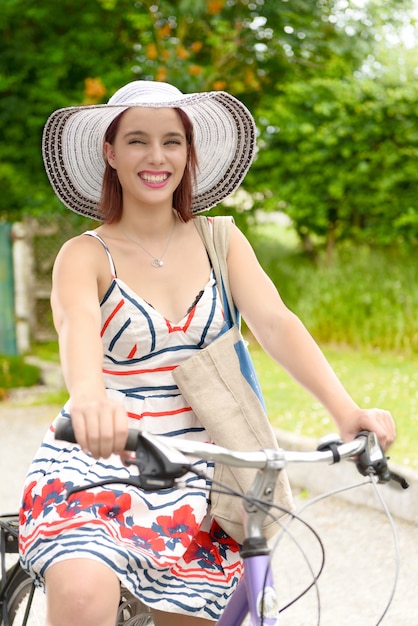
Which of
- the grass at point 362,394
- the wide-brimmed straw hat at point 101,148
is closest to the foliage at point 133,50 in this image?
the grass at point 362,394

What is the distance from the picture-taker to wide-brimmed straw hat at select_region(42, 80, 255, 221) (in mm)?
2723

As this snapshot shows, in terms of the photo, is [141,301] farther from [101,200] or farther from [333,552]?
[333,552]

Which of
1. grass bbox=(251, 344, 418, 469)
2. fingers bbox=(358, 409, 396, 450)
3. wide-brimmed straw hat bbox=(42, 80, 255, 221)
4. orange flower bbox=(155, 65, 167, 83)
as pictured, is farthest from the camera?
orange flower bbox=(155, 65, 167, 83)

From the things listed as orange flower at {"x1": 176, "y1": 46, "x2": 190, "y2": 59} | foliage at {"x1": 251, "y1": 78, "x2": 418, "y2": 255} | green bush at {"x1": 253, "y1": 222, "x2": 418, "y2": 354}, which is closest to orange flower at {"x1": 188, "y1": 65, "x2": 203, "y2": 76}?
orange flower at {"x1": 176, "y1": 46, "x2": 190, "y2": 59}

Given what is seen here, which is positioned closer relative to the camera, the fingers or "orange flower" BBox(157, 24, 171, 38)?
the fingers

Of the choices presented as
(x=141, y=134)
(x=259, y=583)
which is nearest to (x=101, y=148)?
(x=141, y=134)

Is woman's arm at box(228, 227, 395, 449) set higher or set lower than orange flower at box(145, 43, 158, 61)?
lower

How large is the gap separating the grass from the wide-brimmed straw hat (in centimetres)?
304

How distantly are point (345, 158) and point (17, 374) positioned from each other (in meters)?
4.59

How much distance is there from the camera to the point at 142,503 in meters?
2.35

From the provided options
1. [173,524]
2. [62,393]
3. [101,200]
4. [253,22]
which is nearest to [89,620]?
[173,524]

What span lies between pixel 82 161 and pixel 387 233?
9.29m

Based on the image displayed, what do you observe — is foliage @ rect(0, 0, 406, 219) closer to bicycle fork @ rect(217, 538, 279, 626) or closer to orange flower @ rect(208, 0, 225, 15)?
orange flower @ rect(208, 0, 225, 15)

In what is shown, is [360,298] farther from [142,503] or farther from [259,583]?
[259,583]
